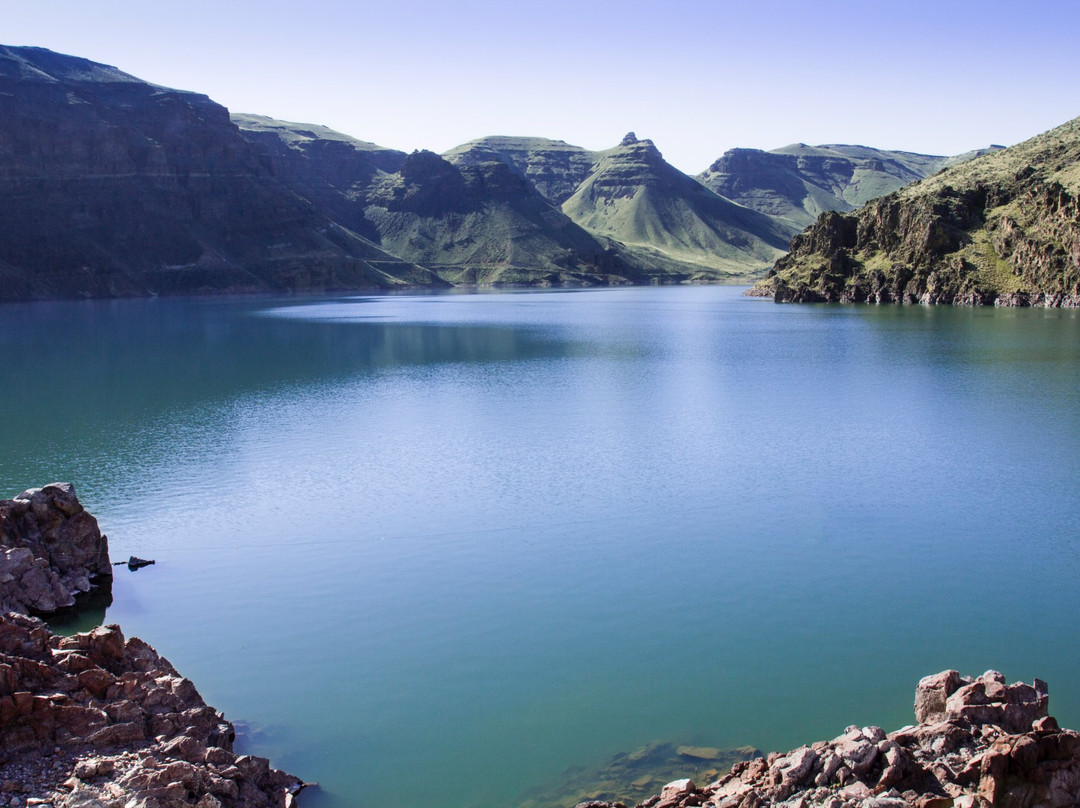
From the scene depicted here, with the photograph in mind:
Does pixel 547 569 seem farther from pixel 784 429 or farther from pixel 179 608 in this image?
pixel 784 429

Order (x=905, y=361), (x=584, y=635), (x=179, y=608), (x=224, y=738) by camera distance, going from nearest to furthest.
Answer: (x=224, y=738)
(x=584, y=635)
(x=179, y=608)
(x=905, y=361)

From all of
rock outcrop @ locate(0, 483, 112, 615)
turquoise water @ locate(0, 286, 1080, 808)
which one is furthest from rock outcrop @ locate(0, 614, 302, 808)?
rock outcrop @ locate(0, 483, 112, 615)

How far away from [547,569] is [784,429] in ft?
66.8

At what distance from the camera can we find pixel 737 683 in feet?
56.5

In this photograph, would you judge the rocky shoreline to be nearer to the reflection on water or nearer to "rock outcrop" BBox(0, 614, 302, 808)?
"rock outcrop" BBox(0, 614, 302, 808)

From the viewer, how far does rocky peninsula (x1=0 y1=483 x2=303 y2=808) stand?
456 inches

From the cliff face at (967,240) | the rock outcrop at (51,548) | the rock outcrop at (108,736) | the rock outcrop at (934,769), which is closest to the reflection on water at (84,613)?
the rock outcrop at (51,548)

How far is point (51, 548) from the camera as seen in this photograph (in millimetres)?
22672

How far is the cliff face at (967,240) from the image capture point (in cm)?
11256

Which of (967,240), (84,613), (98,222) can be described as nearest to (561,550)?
(84,613)

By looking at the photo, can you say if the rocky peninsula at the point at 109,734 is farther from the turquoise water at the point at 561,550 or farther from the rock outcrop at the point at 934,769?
the rock outcrop at the point at 934,769

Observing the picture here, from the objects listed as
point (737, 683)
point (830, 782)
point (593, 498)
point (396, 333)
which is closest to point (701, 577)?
point (737, 683)

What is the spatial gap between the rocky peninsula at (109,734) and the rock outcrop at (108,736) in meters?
0.01

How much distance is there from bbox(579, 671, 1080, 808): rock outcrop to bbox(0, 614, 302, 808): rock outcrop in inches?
203
